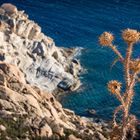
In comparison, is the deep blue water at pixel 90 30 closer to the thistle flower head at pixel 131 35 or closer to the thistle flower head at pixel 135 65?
the thistle flower head at pixel 135 65

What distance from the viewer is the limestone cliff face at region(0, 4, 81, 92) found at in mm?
99688

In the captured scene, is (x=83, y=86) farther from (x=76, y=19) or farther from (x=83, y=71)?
Answer: (x=76, y=19)

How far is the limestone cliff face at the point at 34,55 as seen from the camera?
9969cm

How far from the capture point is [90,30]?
446ft

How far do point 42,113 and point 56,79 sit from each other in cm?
3310

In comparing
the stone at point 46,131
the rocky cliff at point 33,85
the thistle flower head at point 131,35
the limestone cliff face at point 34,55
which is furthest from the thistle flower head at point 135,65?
the limestone cliff face at point 34,55

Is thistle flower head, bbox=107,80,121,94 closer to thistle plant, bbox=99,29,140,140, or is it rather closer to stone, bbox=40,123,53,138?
thistle plant, bbox=99,29,140,140

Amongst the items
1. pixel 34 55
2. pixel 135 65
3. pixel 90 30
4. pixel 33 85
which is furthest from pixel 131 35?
pixel 90 30

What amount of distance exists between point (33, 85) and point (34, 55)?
15.8m

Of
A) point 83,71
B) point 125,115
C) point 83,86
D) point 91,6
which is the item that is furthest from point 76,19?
point 125,115

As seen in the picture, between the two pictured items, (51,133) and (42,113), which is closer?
(51,133)

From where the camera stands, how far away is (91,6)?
158750mm

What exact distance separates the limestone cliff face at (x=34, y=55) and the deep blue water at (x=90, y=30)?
405 cm

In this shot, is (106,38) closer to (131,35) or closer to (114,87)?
(131,35)
